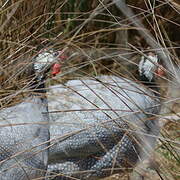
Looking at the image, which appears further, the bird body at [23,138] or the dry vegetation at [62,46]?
the bird body at [23,138]

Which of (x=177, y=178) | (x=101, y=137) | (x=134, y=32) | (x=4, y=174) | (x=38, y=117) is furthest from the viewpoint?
(x=134, y=32)

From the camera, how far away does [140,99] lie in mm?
2672

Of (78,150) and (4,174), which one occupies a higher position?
(4,174)

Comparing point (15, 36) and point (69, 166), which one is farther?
point (69, 166)

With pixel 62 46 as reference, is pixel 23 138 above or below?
below

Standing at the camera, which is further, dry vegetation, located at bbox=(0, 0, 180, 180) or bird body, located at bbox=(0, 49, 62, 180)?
bird body, located at bbox=(0, 49, 62, 180)

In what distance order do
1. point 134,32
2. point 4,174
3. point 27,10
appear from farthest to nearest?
1. point 134,32
2. point 27,10
3. point 4,174

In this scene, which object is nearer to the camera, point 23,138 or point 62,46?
point 62,46

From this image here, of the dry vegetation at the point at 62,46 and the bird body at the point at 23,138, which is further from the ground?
the dry vegetation at the point at 62,46

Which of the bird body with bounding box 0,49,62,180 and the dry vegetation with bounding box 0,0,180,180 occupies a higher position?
the dry vegetation with bounding box 0,0,180,180

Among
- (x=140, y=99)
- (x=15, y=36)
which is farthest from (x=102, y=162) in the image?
(x=15, y=36)

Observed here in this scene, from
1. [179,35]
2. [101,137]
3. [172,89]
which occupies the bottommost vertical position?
[179,35]

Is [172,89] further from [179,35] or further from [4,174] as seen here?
[179,35]

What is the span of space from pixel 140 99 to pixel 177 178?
1.14 metres
